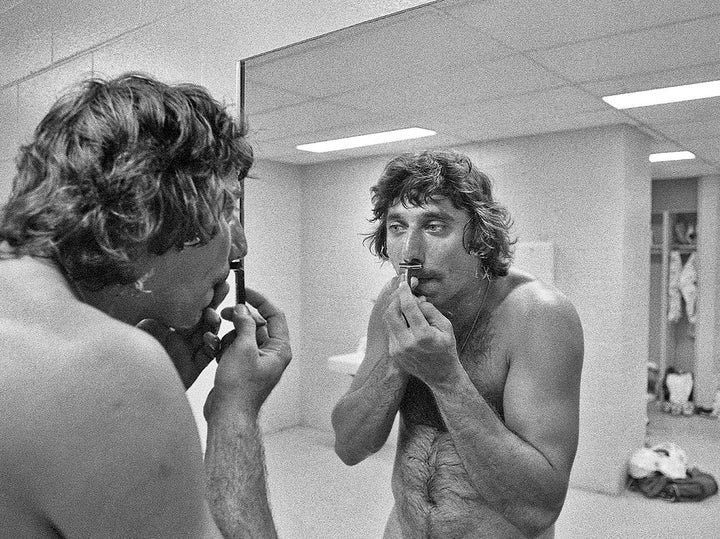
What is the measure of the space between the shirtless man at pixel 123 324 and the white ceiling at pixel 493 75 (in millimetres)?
383

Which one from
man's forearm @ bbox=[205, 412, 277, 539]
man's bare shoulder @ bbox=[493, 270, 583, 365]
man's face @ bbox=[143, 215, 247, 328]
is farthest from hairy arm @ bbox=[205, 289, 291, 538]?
man's bare shoulder @ bbox=[493, 270, 583, 365]

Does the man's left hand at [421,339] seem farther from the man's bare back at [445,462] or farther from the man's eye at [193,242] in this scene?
the man's eye at [193,242]

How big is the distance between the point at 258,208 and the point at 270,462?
1.49 ft

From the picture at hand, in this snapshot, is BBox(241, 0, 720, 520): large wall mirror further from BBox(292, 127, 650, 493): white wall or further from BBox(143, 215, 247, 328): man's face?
BBox(143, 215, 247, 328): man's face

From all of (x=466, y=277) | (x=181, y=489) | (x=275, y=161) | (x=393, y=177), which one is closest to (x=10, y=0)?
(x=275, y=161)

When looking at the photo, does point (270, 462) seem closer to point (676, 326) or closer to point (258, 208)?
point (258, 208)

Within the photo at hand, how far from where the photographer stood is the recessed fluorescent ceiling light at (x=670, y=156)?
0.78 metres

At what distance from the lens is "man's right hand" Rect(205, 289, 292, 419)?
2.67 ft

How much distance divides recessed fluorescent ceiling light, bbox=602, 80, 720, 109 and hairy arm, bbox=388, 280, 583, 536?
0.26 meters

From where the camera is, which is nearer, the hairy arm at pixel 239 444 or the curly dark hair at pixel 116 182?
the curly dark hair at pixel 116 182

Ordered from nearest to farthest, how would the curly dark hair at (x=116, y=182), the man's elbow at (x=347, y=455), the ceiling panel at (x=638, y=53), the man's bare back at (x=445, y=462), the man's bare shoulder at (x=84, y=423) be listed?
the man's bare shoulder at (x=84, y=423) → the curly dark hair at (x=116, y=182) → the ceiling panel at (x=638, y=53) → the man's bare back at (x=445, y=462) → the man's elbow at (x=347, y=455)

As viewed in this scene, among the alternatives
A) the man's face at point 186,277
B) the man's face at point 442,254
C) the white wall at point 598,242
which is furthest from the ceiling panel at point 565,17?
the man's face at point 186,277

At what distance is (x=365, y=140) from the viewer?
1057 millimetres

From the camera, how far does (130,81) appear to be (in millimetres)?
675
